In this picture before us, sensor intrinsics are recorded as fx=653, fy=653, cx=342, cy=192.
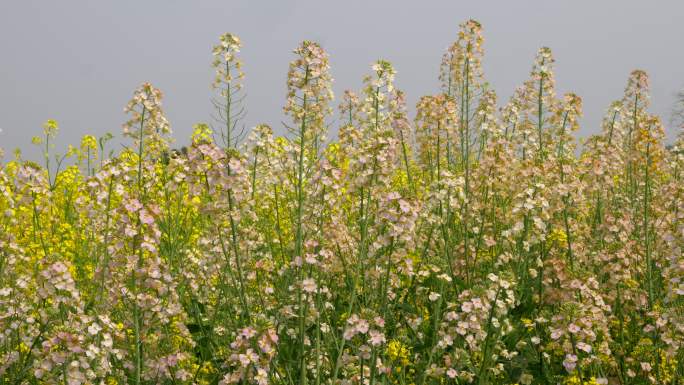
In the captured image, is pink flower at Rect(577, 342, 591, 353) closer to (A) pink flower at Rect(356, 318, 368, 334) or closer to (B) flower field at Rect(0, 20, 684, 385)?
(B) flower field at Rect(0, 20, 684, 385)

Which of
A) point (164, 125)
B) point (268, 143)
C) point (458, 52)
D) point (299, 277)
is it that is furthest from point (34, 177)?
point (458, 52)

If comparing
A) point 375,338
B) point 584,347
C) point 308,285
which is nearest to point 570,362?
point 584,347

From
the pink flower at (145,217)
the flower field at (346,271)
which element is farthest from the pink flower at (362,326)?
the pink flower at (145,217)

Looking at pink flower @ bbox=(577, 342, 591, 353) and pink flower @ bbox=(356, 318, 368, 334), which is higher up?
pink flower @ bbox=(356, 318, 368, 334)

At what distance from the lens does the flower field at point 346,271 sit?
3760 mm

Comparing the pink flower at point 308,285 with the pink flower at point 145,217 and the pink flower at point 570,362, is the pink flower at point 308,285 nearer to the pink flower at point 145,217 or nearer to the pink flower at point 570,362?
the pink flower at point 145,217

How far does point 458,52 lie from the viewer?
6969mm

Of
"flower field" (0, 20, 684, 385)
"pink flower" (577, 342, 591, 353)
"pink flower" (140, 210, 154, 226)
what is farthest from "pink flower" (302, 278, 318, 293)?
"pink flower" (577, 342, 591, 353)

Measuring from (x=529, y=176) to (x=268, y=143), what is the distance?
6.84 ft

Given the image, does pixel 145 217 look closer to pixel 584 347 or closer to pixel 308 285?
pixel 308 285

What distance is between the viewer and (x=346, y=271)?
439 cm

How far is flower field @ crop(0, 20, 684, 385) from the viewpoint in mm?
3760

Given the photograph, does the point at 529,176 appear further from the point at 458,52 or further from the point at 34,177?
the point at 34,177

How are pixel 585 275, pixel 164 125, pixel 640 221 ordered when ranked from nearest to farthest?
pixel 585 275, pixel 164 125, pixel 640 221
